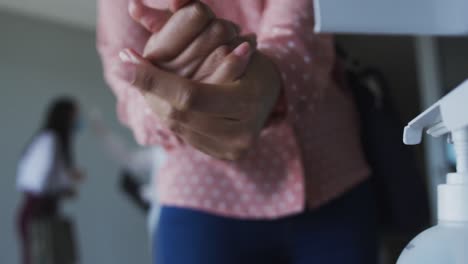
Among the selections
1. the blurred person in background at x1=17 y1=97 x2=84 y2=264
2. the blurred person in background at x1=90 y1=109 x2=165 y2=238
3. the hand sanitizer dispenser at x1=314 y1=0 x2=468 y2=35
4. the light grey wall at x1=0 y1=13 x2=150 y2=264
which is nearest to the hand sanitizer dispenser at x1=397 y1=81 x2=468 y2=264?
the hand sanitizer dispenser at x1=314 y1=0 x2=468 y2=35

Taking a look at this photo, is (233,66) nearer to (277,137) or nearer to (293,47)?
(293,47)

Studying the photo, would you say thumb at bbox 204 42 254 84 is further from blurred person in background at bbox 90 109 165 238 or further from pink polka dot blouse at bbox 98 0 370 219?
blurred person in background at bbox 90 109 165 238

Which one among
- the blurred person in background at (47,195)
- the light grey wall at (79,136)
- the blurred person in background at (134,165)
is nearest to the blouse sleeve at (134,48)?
the blurred person in background at (134,165)

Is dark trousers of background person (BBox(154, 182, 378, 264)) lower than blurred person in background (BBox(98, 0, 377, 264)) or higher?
lower

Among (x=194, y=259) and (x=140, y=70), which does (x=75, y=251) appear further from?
(x=140, y=70)

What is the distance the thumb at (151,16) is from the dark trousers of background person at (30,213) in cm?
296

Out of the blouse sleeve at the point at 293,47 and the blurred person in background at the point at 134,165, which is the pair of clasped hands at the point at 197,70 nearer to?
the blouse sleeve at the point at 293,47

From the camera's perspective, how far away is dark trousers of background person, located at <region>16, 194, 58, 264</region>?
3.03 m

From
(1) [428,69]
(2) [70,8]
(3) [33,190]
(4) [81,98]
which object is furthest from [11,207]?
(1) [428,69]

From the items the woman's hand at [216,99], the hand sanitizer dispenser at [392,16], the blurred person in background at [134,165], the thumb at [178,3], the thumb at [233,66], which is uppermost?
the thumb at [178,3]

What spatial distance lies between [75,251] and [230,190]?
288 cm

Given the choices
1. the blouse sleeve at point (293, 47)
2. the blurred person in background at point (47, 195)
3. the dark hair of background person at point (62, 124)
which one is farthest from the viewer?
the dark hair of background person at point (62, 124)

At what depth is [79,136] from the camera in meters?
3.72

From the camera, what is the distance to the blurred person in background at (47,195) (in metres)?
2.97
